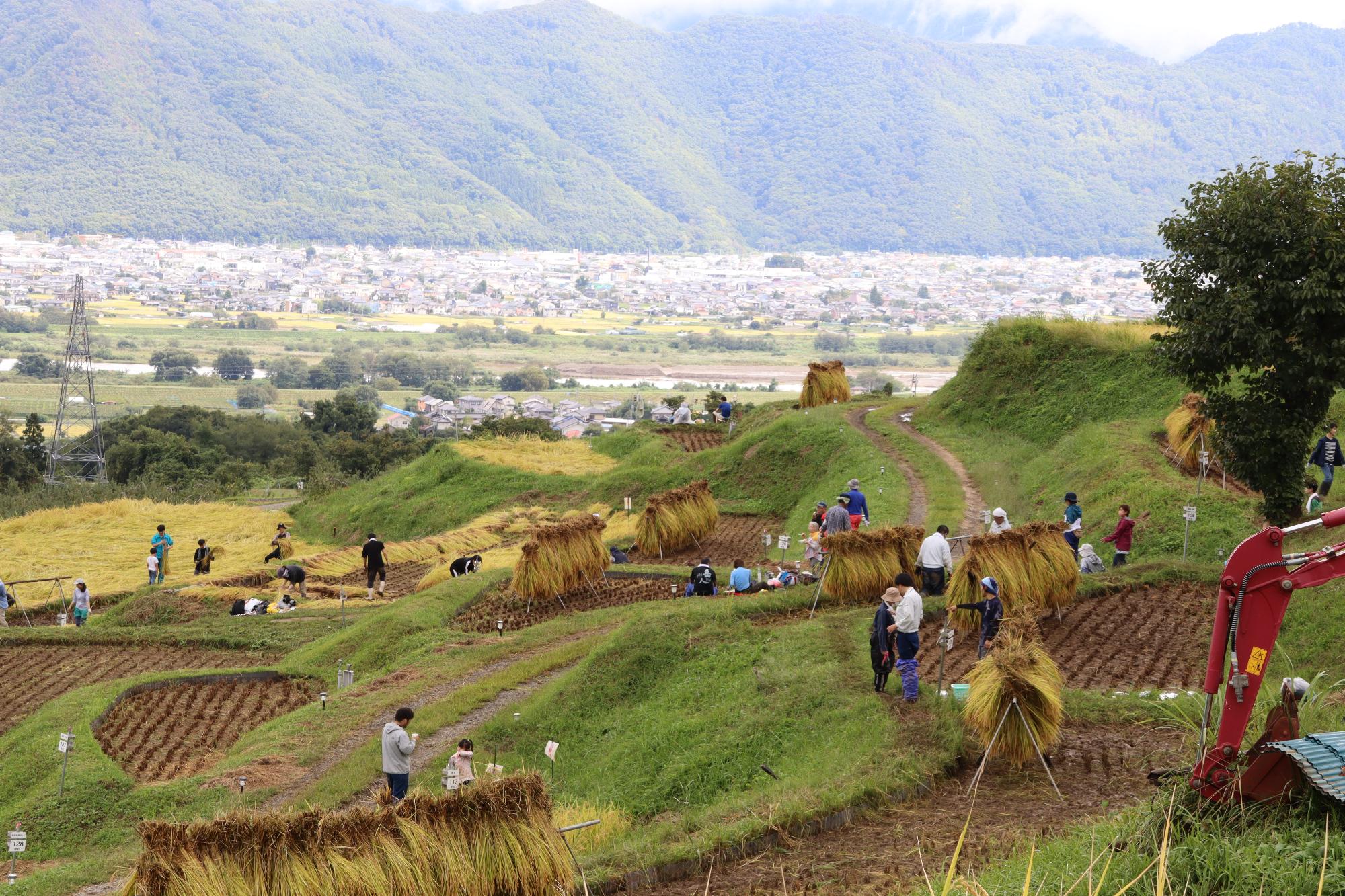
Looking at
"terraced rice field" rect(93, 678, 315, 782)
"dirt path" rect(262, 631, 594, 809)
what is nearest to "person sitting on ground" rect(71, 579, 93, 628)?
"terraced rice field" rect(93, 678, 315, 782)

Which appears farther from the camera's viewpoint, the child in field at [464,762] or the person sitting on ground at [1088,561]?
the person sitting on ground at [1088,561]

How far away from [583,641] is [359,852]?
9860mm

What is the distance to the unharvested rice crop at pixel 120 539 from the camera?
105 feet

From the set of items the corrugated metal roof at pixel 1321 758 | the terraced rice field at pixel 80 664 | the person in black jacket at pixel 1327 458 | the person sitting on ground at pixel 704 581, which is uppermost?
the person in black jacket at pixel 1327 458

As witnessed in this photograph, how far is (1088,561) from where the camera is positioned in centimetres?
2041

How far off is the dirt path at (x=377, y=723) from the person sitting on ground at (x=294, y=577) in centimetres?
861

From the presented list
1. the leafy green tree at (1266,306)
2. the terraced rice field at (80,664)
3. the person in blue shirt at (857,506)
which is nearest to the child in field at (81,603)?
the terraced rice field at (80,664)

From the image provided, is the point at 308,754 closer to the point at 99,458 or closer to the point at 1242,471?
the point at 1242,471

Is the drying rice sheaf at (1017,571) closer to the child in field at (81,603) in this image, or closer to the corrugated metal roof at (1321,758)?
the corrugated metal roof at (1321,758)

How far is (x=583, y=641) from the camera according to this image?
19.1m

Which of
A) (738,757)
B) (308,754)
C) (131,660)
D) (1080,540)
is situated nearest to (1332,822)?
(738,757)

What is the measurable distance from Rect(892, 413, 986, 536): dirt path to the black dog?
10148 millimetres

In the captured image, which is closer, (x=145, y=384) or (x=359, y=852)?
(x=359, y=852)

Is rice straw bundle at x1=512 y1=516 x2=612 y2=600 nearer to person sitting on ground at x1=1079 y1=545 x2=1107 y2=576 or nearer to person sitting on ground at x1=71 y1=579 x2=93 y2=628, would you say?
person sitting on ground at x1=1079 y1=545 x2=1107 y2=576
